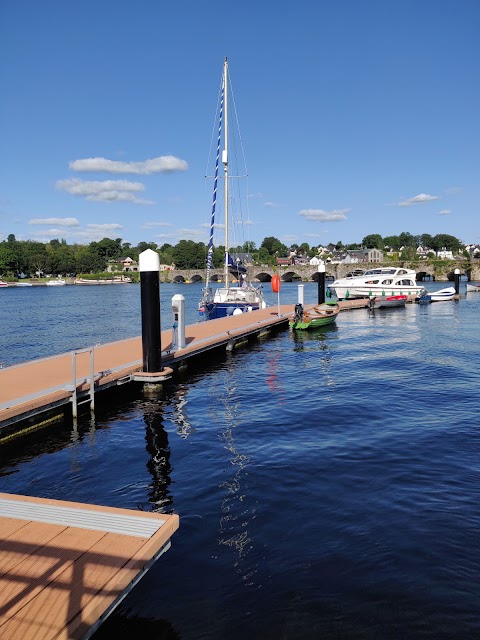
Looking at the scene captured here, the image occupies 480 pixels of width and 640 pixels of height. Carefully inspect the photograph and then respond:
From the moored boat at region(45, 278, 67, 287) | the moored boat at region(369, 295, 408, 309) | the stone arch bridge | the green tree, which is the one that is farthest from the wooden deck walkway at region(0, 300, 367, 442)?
the green tree

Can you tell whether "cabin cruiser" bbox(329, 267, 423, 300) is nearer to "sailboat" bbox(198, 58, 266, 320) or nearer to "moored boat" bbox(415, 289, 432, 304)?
"moored boat" bbox(415, 289, 432, 304)

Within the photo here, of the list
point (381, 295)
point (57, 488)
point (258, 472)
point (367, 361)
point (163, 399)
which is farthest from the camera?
point (381, 295)

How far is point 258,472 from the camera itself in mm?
8672

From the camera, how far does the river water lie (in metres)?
5.07

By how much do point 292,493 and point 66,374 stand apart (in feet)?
25.4

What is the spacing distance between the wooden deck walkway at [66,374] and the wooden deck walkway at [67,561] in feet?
16.0

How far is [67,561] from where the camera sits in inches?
178

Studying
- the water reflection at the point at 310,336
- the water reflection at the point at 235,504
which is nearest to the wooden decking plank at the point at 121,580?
the water reflection at the point at 235,504

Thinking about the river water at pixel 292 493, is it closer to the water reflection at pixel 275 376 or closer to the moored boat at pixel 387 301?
A: the water reflection at pixel 275 376

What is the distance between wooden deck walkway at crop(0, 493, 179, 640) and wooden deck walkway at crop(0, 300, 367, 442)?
16.0 ft

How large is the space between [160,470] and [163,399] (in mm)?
5255

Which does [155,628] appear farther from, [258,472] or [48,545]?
[258,472]

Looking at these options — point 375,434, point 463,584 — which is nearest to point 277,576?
point 463,584

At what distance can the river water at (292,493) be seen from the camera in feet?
16.6
